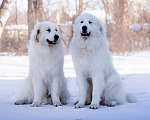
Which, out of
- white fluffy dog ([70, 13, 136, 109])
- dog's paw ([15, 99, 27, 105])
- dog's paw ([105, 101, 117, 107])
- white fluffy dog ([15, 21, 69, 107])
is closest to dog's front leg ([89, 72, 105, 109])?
white fluffy dog ([70, 13, 136, 109])

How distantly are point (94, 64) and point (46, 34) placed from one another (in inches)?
38.7

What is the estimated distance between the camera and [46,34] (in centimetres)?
402

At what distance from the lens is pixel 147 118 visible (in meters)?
2.81

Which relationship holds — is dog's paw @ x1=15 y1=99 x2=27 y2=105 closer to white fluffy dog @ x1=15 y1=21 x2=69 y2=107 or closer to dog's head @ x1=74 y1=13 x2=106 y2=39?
white fluffy dog @ x1=15 y1=21 x2=69 y2=107

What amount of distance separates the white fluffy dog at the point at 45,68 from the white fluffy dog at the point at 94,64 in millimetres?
331

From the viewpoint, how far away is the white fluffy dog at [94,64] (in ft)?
12.1

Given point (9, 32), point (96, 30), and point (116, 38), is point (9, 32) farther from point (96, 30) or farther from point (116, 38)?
point (96, 30)

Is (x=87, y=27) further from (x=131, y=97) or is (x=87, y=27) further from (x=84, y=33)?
(x=131, y=97)

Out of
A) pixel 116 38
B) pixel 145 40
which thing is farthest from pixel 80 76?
pixel 145 40

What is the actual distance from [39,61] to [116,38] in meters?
11.3

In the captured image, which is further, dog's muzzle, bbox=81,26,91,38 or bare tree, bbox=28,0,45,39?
bare tree, bbox=28,0,45,39

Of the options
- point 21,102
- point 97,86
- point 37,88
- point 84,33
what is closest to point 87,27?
point 84,33

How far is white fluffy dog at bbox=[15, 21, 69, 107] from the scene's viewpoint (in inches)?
154

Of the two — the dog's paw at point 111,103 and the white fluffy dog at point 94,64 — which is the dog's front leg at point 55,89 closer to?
the white fluffy dog at point 94,64
